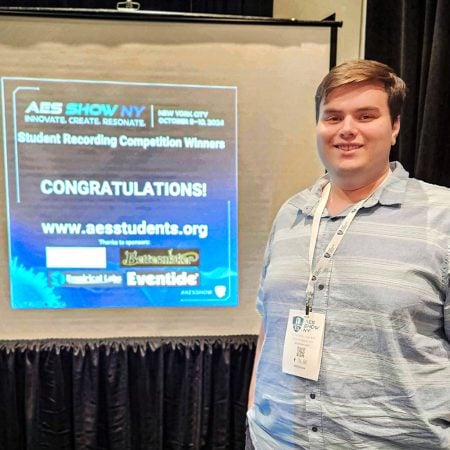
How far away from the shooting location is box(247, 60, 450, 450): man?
3.03ft

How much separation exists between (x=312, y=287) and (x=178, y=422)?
50.0 inches

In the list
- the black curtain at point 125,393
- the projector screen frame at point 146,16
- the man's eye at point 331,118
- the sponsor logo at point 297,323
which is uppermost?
the projector screen frame at point 146,16

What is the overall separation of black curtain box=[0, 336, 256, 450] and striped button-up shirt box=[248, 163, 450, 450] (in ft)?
3.08

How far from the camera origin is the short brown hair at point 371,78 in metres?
0.97

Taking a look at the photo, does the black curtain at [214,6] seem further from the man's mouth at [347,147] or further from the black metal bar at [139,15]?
the man's mouth at [347,147]

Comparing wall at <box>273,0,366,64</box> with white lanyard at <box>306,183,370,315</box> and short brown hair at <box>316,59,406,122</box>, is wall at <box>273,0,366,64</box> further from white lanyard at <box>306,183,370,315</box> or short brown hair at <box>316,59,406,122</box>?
white lanyard at <box>306,183,370,315</box>

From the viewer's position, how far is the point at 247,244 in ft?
6.32

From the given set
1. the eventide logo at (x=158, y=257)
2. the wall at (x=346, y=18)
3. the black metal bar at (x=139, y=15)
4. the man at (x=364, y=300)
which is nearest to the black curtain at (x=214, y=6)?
the wall at (x=346, y=18)

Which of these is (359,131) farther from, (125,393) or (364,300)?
(125,393)

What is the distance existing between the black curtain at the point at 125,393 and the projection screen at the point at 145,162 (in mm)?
78

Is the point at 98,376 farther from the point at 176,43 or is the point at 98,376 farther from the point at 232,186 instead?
the point at 176,43

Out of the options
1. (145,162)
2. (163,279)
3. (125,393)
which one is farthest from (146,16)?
(125,393)

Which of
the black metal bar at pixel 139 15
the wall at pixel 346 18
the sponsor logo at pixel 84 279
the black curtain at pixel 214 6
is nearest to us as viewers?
the black metal bar at pixel 139 15

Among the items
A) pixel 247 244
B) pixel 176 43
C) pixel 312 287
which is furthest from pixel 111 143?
pixel 312 287
